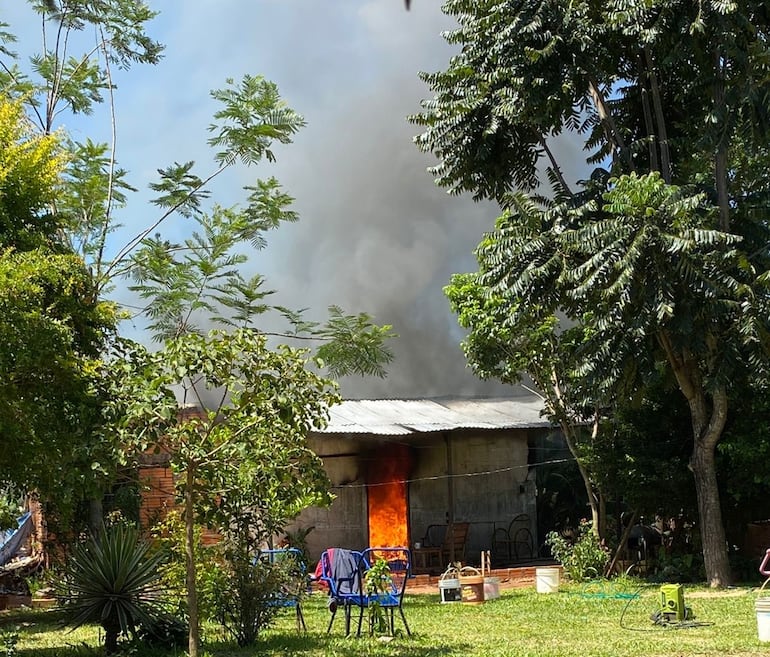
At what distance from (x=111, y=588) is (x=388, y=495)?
44.8 feet

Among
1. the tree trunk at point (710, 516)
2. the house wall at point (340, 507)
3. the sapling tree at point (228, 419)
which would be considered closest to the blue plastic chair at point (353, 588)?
the sapling tree at point (228, 419)

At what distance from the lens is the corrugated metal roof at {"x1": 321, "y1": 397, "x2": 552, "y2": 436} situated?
21562 mm

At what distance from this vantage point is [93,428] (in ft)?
29.4

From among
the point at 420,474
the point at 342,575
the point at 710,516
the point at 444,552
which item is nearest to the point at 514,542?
the point at 444,552

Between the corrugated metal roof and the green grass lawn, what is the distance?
6.24 metres

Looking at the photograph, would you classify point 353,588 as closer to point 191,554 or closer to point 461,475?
point 191,554

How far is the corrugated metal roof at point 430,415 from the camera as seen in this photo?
21562mm

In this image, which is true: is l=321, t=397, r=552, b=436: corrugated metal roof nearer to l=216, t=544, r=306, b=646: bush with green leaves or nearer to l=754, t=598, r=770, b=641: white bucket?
l=216, t=544, r=306, b=646: bush with green leaves

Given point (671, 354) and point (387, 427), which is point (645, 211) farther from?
point (387, 427)

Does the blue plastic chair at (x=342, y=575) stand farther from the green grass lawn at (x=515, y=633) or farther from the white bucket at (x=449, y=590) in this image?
the white bucket at (x=449, y=590)

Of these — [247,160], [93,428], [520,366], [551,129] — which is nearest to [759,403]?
[520,366]

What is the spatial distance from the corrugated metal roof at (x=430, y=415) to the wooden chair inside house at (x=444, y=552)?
2.29 m

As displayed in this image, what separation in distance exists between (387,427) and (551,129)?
743 cm

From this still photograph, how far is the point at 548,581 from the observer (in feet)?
56.2
